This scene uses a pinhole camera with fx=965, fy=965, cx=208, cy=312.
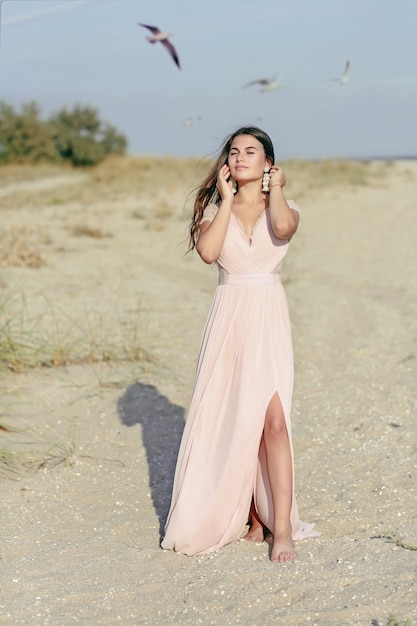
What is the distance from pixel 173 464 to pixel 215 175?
1933mm

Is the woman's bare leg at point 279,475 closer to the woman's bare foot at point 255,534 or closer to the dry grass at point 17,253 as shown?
the woman's bare foot at point 255,534

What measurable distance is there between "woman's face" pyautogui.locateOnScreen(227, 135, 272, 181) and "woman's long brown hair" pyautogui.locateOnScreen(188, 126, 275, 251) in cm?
4

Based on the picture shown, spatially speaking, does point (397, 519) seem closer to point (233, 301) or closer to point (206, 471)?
point (206, 471)

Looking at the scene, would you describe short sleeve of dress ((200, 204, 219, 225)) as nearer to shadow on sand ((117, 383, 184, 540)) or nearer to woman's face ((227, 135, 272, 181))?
woman's face ((227, 135, 272, 181))

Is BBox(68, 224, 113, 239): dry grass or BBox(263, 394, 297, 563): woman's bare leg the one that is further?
BBox(68, 224, 113, 239): dry grass

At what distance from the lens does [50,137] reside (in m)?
39.2

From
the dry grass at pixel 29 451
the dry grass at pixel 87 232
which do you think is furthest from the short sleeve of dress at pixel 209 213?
the dry grass at pixel 87 232

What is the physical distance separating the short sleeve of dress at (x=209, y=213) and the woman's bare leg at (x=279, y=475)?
764 mm

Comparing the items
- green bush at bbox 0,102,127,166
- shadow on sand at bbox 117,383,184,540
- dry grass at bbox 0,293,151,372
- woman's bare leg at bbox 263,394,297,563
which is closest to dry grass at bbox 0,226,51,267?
dry grass at bbox 0,293,151,372

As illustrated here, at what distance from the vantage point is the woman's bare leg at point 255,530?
4.05 meters

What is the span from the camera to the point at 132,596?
3533 millimetres

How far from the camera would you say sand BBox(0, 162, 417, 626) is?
11.3 ft

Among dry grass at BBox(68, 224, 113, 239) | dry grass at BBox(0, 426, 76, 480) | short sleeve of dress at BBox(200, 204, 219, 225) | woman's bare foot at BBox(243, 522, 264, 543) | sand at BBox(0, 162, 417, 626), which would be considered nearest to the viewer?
sand at BBox(0, 162, 417, 626)

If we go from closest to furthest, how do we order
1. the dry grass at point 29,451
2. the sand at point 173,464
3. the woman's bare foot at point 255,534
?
the sand at point 173,464 → the woman's bare foot at point 255,534 → the dry grass at point 29,451
